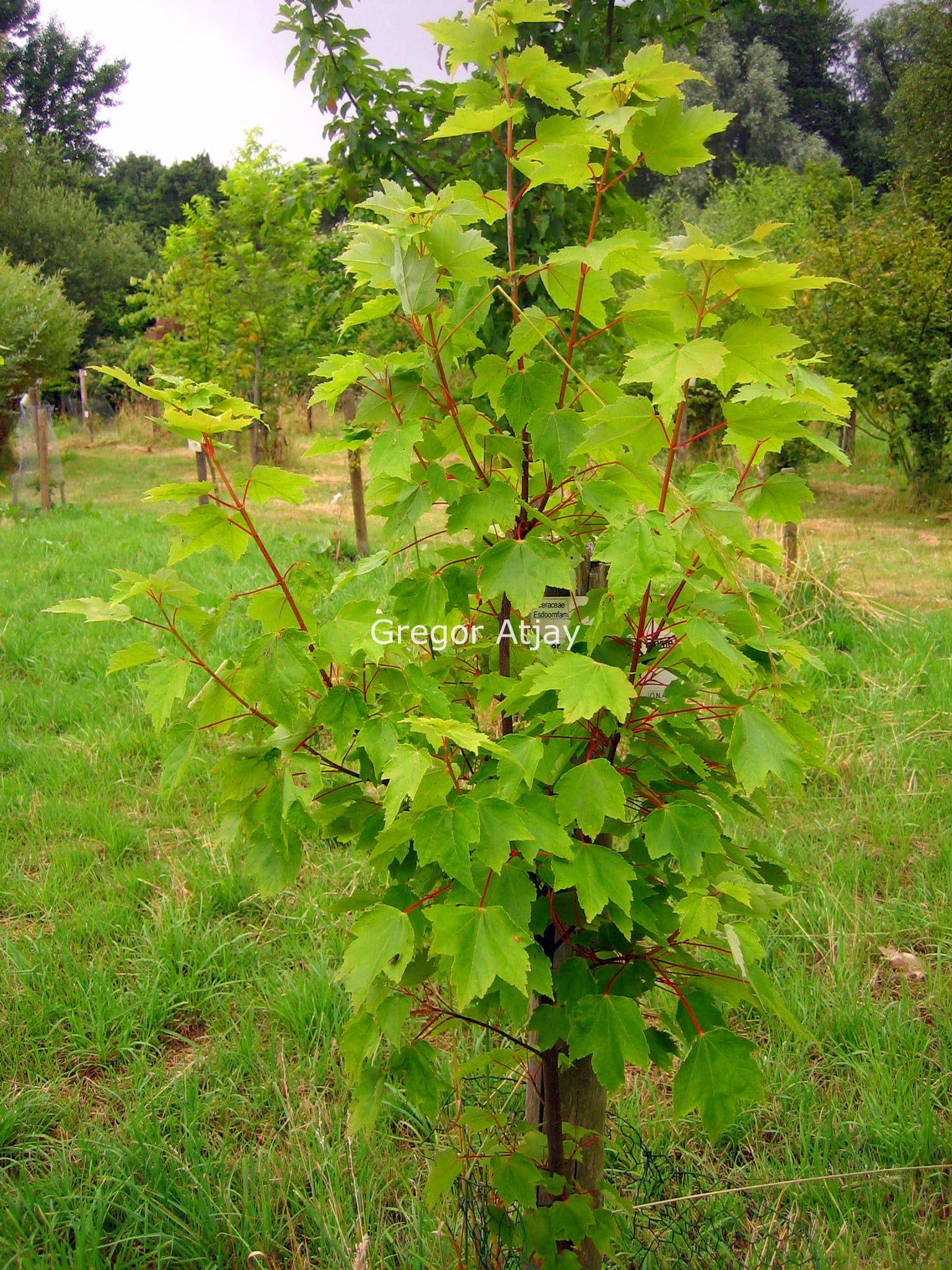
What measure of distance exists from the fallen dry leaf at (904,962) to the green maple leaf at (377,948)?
199cm

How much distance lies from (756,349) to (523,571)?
1.22 feet

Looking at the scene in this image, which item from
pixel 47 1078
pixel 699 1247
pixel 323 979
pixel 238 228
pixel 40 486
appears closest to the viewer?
pixel 699 1247

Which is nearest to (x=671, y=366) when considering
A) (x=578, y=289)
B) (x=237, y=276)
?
(x=578, y=289)

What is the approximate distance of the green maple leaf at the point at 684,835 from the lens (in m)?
1.13

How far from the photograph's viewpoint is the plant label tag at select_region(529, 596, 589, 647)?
134 centimetres

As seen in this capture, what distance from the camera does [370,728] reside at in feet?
3.81

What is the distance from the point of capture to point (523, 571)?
115 cm

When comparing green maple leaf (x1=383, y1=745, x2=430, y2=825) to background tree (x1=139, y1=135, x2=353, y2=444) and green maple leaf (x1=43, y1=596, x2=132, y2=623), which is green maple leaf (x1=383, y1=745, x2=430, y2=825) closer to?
green maple leaf (x1=43, y1=596, x2=132, y2=623)

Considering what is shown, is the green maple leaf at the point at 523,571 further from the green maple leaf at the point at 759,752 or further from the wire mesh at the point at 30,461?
the wire mesh at the point at 30,461

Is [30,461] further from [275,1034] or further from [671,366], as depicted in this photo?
[671,366]

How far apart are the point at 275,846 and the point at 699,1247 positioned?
1257 mm

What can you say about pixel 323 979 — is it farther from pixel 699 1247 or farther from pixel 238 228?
pixel 238 228

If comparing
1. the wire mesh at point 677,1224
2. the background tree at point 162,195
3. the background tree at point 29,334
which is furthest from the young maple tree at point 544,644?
the background tree at point 162,195

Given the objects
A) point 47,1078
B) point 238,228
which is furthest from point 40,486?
point 47,1078
